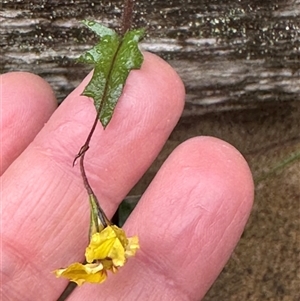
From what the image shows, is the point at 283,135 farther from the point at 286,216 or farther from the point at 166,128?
the point at 166,128

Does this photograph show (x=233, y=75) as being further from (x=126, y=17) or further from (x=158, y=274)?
(x=158, y=274)

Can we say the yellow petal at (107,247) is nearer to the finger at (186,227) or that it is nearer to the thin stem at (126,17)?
the finger at (186,227)

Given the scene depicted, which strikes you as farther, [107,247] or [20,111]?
[20,111]

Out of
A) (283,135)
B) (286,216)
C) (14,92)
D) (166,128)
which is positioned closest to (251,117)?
(283,135)

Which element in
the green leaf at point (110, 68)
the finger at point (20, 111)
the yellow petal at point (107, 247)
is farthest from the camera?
the finger at point (20, 111)

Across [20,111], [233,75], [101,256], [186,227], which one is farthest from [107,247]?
[233,75]

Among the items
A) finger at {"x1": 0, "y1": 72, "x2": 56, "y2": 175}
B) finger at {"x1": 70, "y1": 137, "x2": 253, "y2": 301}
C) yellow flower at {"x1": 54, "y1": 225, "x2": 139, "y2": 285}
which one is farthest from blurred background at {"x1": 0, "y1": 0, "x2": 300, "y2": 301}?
yellow flower at {"x1": 54, "y1": 225, "x2": 139, "y2": 285}

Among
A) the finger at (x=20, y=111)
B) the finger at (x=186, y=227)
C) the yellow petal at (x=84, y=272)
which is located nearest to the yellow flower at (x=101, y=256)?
the yellow petal at (x=84, y=272)
